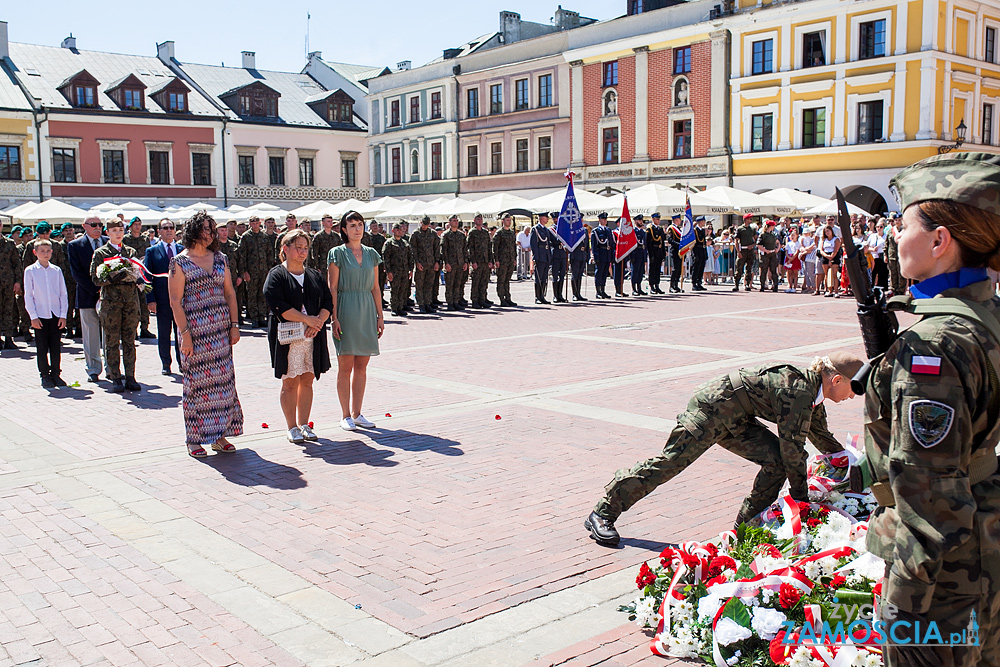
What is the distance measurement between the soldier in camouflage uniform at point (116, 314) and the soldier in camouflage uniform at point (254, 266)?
23.8ft

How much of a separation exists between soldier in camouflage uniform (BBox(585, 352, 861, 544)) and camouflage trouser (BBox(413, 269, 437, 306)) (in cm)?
1490

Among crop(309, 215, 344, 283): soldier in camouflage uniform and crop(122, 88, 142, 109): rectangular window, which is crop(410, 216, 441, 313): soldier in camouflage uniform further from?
crop(122, 88, 142, 109): rectangular window

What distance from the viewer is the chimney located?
2024 inches

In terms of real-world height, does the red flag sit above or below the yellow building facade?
below

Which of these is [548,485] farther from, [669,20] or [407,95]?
[407,95]

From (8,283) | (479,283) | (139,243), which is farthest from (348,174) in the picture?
(8,283)

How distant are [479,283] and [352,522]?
49.4 ft

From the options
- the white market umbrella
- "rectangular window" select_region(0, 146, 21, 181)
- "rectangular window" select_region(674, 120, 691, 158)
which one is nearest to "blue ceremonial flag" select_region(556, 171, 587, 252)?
the white market umbrella

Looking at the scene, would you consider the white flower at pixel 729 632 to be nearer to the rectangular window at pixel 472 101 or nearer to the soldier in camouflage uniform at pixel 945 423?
the soldier in camouflage uniform at pixel 945 423

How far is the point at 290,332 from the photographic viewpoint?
295 inches

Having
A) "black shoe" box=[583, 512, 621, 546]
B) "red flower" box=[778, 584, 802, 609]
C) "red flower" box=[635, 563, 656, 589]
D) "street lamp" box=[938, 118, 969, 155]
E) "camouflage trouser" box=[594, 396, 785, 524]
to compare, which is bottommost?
"black shoe" box=[583, 512, 621, 546]

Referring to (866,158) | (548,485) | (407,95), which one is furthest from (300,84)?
(548,485)

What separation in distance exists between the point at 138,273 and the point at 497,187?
39.1 meters

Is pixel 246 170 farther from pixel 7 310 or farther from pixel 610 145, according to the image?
pixel 7 310
